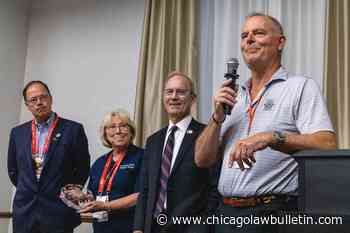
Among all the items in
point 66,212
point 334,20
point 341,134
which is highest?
point 334,20

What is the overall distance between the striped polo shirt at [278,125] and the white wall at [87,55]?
2624 millimetres

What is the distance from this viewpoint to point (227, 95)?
187cm

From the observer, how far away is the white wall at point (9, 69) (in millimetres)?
4859

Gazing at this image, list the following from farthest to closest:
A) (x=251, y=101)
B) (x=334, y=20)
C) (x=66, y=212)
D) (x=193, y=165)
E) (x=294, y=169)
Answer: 1. (x=334, y=20)
2. (x=66, y=212)
3. (x=193, y=165)
4. (x=251, y=101)
5. (x=294, y=169)

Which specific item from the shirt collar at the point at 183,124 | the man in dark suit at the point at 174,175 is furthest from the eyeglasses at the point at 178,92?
the shirt collar at the point at 183,124

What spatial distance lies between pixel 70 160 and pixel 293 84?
6.39 ft

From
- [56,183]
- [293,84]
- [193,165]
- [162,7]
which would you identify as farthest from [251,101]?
[162,7]

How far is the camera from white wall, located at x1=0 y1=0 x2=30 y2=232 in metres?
4.86

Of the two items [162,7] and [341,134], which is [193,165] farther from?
[162,7]

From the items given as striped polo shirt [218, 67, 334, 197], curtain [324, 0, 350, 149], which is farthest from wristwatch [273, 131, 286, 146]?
curtain [324, 0, 350, 149]

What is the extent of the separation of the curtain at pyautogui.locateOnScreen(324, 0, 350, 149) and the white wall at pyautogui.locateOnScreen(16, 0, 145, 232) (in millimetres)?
1782

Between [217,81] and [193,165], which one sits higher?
[217,81]

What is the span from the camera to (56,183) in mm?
3322

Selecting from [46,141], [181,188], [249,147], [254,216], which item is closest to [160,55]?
[46,141]
